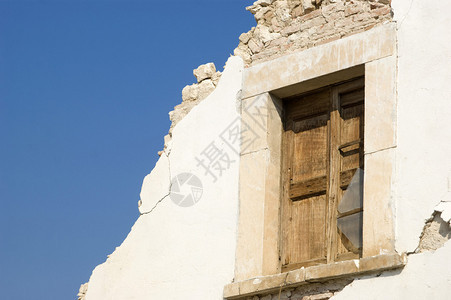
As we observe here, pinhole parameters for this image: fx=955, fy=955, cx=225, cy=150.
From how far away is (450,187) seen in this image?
641 cm

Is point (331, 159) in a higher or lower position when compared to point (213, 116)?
lower

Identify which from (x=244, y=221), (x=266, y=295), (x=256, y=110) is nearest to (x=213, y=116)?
(x=256, y=110)

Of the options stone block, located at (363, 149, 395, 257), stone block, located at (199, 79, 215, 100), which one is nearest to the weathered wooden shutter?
stone block, located at (363, 149, 395, 257)

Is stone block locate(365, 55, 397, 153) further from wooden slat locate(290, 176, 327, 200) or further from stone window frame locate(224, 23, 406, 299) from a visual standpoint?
wooden slat locate(290, 176, 327, 200)

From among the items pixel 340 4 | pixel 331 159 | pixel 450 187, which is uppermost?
pixel 340 4

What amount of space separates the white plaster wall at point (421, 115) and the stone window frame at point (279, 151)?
0.07 meters

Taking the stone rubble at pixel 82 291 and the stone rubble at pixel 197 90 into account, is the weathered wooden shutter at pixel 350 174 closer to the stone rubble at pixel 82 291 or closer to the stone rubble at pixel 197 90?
the stone rubble at pixel 197 90

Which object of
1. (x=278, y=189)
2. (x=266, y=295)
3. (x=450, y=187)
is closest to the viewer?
(x=450, y=187)

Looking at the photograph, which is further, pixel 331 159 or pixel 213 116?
pixel 213 116

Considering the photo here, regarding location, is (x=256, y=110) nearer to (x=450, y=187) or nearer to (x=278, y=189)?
(x=278, y=189)

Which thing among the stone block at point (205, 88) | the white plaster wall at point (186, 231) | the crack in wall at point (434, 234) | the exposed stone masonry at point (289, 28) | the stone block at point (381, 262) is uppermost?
the exposed stone masonry at point (289, 28)

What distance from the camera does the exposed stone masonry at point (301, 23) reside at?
7371 millimetres

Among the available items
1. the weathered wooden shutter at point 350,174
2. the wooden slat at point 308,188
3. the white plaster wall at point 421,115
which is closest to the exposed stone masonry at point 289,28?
the white plaster wall at point 421,115

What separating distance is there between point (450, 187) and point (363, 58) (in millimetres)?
1318
